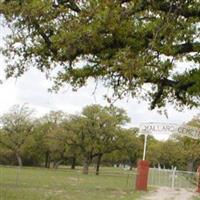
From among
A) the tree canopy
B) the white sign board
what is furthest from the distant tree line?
the tree canopy

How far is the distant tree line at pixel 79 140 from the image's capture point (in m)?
75.2

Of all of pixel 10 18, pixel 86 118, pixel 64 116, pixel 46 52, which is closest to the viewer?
pixel 10 18

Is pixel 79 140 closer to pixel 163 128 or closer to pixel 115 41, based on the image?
pixel 163 128

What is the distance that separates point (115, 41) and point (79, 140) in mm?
65359

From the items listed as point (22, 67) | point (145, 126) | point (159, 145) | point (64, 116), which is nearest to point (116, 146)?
point (64, 116)

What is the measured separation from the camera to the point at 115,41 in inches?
435

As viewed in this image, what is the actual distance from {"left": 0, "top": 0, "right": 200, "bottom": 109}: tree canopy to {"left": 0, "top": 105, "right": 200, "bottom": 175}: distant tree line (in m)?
52.5

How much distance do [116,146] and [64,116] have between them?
13842 millimetres

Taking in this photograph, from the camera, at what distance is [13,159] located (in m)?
95.6

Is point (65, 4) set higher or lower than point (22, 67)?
higher

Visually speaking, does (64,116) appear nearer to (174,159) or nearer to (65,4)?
(174,159)

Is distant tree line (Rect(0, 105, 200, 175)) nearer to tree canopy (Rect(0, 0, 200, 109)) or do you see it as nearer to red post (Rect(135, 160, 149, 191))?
red post (Rect(135, 160, 149, 191))

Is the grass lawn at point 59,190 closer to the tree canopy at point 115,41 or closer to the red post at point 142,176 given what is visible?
the red post at point 142,176

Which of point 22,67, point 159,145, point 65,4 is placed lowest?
point 22,67
